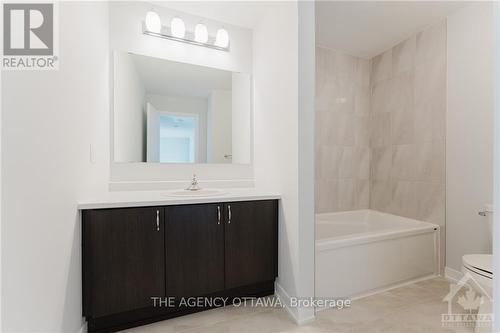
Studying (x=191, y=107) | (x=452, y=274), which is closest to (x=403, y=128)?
(x=452, y=274)

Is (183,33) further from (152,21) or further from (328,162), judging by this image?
(328,162)

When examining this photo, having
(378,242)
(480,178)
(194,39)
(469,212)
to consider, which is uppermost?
(194,39)

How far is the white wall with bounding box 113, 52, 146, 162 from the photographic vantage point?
2.01 meters

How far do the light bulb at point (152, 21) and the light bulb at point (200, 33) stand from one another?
0.32 meters

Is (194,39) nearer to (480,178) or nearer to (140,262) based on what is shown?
(140,262)

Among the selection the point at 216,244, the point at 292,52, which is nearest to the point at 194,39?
the point at 292,52

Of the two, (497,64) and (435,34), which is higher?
(435,34)

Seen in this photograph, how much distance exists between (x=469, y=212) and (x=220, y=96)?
2.48m

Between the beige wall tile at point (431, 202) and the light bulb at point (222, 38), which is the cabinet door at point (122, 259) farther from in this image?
the beige wall tile at point (431, 202)

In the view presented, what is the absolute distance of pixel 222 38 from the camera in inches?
88.9

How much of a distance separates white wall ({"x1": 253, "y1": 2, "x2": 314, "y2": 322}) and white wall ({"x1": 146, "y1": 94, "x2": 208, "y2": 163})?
589 millimetres

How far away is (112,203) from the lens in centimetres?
138

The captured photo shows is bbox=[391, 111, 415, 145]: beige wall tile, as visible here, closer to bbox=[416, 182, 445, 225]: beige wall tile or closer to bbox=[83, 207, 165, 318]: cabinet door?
bbox=[416, 182, 445, 225]: beige wall tile

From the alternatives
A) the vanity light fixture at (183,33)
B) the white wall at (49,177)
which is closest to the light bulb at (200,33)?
the vanity light fixture at (183,33)
